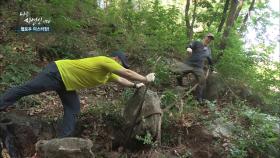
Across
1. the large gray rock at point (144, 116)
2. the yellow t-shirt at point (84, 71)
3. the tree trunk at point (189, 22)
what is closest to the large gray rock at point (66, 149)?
the yellow t-shirt at point (84, 71)

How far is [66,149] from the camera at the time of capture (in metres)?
5.27

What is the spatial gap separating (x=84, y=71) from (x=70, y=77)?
246 millimetres

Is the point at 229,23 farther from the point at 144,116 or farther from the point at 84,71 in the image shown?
the point at 84,71

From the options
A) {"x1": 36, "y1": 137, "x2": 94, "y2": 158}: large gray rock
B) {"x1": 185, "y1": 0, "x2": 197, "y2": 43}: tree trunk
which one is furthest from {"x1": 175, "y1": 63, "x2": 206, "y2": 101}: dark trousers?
{"x1": 36, "y1": 137, "x2": 94, "y2": 158}: large gray rock

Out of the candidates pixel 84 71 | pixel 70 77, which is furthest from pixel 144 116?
pixel 70 77

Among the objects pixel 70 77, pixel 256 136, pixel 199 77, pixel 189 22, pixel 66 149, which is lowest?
pixel 256 136

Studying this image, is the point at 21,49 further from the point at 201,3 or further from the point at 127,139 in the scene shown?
the point at 201,3

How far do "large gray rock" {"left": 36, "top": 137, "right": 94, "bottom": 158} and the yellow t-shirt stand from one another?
1.16 meters

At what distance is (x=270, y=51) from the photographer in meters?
11.9

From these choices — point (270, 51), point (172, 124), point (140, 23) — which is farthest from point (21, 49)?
point (270, 51)

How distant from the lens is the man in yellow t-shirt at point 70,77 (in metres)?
6.12

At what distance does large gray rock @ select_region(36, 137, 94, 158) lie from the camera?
5273 millimetres

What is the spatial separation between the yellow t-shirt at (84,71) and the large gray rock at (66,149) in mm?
1163

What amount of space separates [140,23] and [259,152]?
623cm
